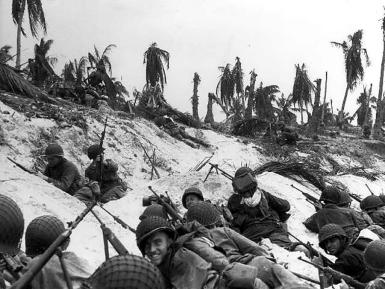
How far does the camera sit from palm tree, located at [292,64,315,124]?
2744 cm

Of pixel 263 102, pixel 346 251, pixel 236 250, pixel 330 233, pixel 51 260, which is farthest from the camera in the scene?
pixel 263 102

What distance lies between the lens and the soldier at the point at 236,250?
11.0 ft

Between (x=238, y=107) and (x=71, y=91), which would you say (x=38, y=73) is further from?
(x=238, y=107)

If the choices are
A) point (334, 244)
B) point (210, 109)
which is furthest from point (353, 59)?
point (334, 244)

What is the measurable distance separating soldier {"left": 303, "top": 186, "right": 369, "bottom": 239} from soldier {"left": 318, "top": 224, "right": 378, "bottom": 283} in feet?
3.24

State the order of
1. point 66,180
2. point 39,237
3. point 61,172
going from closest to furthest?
point 39,237 < point 66,180 < point 61,172

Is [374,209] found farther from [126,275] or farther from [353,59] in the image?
[353,59]

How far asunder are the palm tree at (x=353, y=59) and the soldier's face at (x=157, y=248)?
2594 cm

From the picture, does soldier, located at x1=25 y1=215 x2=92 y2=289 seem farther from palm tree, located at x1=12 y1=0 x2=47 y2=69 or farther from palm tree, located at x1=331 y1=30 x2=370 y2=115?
palm tree, located at x1=331 y1=30 x2=370 y2=115

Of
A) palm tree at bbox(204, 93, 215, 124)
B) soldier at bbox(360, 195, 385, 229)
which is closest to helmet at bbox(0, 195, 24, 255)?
soldier at bbox(360, 195, 385, 229)

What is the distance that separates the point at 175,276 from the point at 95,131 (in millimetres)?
8654

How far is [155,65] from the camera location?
835 inches

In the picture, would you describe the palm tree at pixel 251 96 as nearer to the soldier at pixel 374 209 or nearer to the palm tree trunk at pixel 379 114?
the palm tree trunk at pixel 379 114

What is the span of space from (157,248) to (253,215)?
10.2ft
